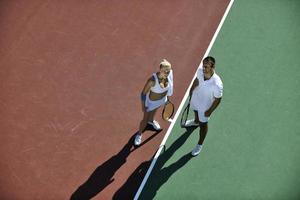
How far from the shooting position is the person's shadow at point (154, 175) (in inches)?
360

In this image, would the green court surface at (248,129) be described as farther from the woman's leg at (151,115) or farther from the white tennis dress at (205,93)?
the white tennis dress at (205,93)

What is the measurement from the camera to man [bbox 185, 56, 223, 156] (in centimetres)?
805

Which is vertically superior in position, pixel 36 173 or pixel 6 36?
pixel 6 36

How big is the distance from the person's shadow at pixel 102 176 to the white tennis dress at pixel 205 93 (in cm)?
176

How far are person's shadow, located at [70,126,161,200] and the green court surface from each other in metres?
0.73

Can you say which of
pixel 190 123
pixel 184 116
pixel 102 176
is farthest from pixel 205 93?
pixel 102 176

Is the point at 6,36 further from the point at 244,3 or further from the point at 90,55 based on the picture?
the point at 244,3

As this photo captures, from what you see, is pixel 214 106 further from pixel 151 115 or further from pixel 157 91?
pixel 151 115

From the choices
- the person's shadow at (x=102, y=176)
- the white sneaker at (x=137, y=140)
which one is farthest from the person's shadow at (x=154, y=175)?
the white sneaker at (x=137, y=140)

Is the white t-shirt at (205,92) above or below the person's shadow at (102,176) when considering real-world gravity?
above

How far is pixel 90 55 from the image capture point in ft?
36.4

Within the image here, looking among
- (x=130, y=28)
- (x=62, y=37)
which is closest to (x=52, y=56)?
(x=62, y=37)

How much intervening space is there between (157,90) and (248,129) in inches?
105

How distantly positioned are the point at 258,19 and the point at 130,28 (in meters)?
3.47
